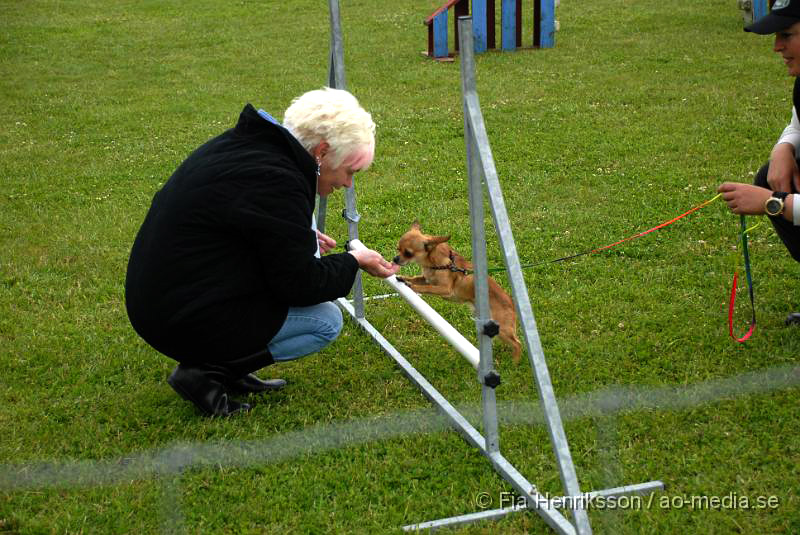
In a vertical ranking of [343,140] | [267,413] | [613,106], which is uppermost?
[343,140]

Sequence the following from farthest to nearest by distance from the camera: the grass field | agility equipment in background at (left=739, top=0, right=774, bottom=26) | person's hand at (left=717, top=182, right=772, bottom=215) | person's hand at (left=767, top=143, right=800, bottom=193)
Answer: agility equipment in background at (left=739, top=0, right=774, bottom=26), person's hand at (left=767, top=143, right=800, bottom=193), person's hand at (left=717, top=182, right=772, bottom=215), the grass field

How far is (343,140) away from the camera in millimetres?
3268

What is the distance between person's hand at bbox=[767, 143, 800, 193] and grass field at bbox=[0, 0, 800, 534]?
70 centimetres

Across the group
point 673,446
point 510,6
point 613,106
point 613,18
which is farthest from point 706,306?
point 613,18

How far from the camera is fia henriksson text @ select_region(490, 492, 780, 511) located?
9.58 ft

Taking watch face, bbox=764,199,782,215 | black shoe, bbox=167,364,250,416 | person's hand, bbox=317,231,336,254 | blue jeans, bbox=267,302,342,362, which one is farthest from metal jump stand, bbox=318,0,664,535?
watch face, bbox=764,199,782,215

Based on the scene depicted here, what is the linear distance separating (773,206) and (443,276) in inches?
63.9

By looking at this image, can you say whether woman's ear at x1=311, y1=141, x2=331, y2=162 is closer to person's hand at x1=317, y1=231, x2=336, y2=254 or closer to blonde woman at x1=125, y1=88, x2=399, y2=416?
blonde woman at x1=125, y1=88, x2=399, y2=416

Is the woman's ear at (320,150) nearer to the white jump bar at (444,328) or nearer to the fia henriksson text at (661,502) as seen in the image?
the white jump bar at (444,328)

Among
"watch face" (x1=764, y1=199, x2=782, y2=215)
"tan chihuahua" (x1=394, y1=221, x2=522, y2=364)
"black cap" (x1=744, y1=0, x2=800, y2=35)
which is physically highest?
"black cap" (x1=744, y1=0, x2=800, y2=35)

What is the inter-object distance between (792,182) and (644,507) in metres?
1.92

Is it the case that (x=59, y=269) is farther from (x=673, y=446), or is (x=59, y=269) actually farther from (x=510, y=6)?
(x=510, y=6)

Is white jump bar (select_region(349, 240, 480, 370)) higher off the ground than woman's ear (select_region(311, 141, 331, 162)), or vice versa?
woman's ear (select_region(311, 141, 331, 162))

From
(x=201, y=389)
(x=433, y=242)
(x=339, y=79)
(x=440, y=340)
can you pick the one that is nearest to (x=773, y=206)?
(x=433, y=242)
